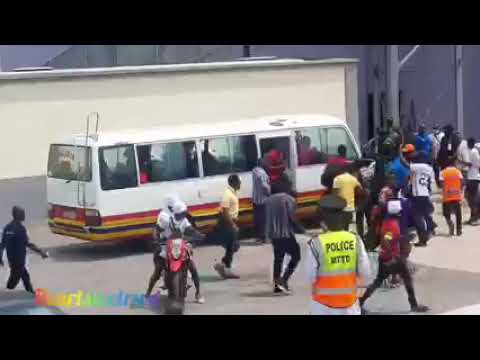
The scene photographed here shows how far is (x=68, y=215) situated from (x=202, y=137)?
8.15 ft

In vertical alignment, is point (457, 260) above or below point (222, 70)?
below

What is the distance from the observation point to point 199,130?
55.9 ft

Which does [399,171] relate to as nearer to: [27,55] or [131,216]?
[131,216]

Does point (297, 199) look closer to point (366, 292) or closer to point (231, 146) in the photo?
point (231, 146)

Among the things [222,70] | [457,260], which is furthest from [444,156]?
[457,260]

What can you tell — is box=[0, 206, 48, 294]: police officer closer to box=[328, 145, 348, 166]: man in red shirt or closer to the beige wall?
box=[328, 145, 348, 166]: man in red shirt

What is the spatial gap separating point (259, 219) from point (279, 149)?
1340mm

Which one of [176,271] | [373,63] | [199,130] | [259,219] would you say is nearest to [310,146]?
[259,219]

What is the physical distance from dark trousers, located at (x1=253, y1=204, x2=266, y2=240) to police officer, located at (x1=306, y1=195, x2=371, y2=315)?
8737mm

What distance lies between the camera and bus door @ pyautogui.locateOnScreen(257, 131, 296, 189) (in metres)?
17.2

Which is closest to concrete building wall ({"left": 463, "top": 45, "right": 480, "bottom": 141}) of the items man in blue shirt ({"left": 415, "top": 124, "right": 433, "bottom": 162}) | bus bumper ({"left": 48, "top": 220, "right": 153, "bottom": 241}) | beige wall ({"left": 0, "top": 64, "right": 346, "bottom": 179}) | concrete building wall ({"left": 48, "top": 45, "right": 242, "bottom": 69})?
concrete building wall ({"left": 48, "top": 45, "right": 242, "bottom": 69})

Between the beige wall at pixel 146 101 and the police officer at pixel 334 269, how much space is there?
12285 millimetres
